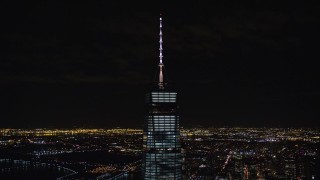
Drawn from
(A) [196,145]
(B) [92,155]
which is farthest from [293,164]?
(B) [92,155]

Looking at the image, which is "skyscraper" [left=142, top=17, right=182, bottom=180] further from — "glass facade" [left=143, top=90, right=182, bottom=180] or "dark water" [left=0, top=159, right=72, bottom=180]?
"dark water" [left=0, top=159, right=72, bottom=180]

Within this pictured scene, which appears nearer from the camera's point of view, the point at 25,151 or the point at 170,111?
the point at 170,111

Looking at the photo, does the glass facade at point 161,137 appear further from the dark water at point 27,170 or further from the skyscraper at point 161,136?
the dark water at point 27,170

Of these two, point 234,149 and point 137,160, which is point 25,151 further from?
point 234,149

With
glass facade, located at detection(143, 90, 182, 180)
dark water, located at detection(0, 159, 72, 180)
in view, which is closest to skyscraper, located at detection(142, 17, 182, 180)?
glass facade, located at detection(143, 90, 182, 180)

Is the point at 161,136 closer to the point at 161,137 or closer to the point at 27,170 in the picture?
the point at 161,137

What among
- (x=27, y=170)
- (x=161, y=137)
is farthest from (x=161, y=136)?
(x=27, y=170)

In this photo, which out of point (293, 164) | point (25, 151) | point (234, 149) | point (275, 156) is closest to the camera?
point (293, 164)
